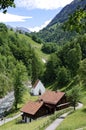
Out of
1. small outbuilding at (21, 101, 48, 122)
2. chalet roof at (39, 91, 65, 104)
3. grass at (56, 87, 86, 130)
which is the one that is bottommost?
small outbuilding at (21, 101, 48, 122)

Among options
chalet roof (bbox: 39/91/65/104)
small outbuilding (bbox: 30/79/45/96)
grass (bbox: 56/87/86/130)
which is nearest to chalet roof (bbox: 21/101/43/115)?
chalet roof (bbox: 39/91/65/104)

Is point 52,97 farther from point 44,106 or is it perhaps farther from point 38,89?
point 38,89

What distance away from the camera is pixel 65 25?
36.4 feet

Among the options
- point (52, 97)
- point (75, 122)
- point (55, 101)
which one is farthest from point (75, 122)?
point (52, 97)

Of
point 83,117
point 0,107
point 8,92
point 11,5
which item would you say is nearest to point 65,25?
point 11,5

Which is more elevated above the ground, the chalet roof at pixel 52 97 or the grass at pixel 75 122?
the chalet roof at pixel 52 97

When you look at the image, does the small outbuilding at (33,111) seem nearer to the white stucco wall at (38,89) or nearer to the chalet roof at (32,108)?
the chalet roof at (32,108)

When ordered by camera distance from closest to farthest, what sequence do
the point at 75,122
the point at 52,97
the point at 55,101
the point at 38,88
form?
the point at 75,122 → the point at 55,101 → the point at 52,97 → the point at 38,88

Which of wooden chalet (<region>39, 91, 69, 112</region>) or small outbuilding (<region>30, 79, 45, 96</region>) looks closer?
wooden chalet (<region>39, 91, 69, 112</region>)

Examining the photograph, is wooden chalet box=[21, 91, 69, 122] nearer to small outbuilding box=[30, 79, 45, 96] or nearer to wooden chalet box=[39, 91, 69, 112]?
wooden chalet box=[39, 91, 69, 112]

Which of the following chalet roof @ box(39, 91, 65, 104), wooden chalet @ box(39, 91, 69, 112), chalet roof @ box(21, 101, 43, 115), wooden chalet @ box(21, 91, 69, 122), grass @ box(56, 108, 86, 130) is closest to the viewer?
grass @ box(56, 108, 86, 130)

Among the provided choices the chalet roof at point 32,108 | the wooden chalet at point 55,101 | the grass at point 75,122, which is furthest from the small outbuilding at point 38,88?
the grass at point 75,122

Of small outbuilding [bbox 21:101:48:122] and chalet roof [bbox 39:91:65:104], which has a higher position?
chalet roof [bbox 39:91:65:104]

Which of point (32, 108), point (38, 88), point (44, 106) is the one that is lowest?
point (32, 108)
